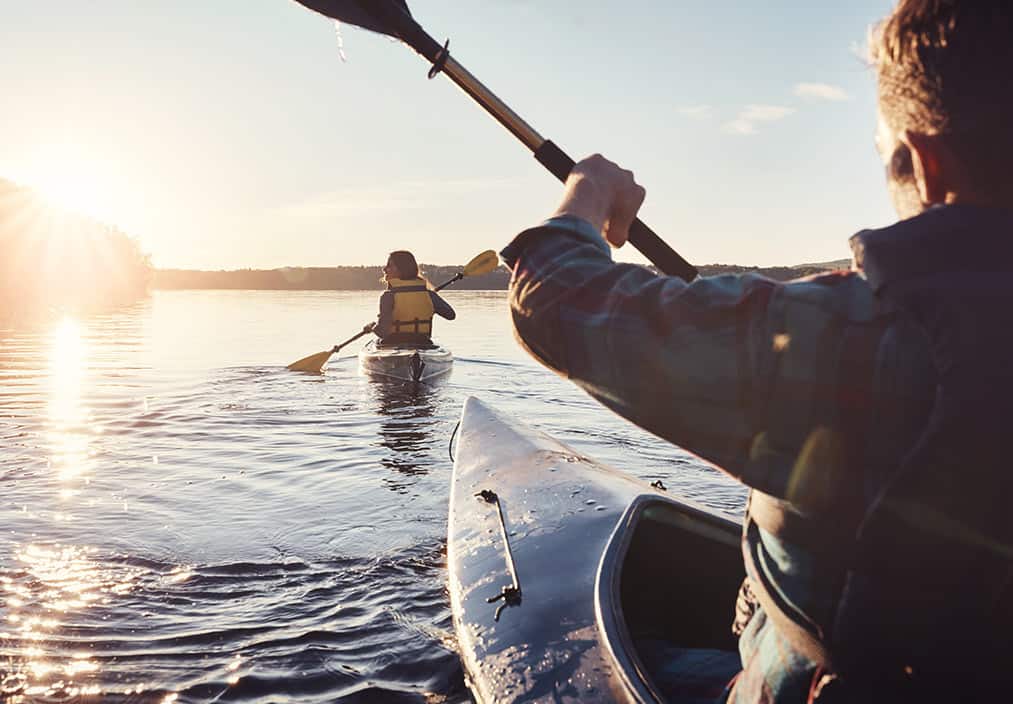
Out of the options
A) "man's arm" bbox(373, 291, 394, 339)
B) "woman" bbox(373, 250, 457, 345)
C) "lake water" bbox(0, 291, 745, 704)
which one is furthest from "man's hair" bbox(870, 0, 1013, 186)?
"man's arm" bbox(373, 291, 394, 339)

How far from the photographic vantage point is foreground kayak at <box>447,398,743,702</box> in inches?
94.0

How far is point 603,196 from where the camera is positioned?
1.30 meters

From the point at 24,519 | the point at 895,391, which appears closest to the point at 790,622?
the point at 895,391

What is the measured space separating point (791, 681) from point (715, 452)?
0.43 metres

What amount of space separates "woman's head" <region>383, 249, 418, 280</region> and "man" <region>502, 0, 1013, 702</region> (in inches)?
471

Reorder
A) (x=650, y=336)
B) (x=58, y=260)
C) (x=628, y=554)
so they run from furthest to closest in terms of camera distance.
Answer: (x=58, y=260) → (x=628, y=554) → (x=650, y=336)

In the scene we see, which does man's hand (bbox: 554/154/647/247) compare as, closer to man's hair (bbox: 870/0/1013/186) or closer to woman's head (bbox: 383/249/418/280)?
man's hair (bbox: 870/0/1013/186)

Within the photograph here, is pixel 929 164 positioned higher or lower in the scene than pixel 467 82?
lower

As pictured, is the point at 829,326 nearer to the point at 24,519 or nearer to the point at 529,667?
the point at 529,667

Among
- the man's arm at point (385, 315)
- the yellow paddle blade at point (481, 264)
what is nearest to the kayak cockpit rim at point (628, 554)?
the yellow paddle blade at point (481, 264)

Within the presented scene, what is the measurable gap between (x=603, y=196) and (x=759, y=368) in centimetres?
45

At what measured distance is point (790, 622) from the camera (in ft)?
3.71

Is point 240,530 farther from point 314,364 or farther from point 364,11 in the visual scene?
point 314,364

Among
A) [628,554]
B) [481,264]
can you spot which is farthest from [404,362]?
[628,554]
